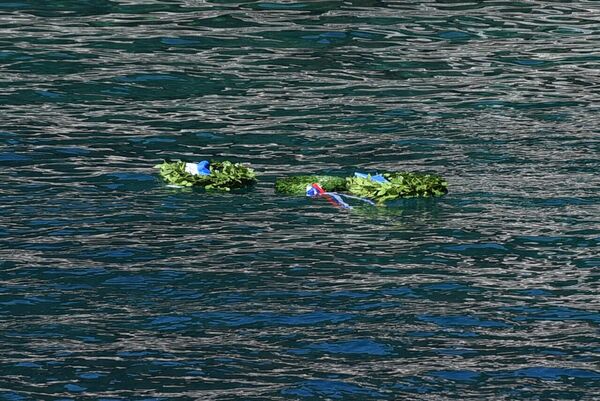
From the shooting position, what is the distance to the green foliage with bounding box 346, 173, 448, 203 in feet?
44.3

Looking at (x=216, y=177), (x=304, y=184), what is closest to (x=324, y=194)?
(x=304, y=184)

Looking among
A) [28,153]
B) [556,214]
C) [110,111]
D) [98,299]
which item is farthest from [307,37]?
[98,299]

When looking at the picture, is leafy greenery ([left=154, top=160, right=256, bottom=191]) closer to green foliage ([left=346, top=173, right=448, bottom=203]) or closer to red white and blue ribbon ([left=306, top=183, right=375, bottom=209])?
red white and blue ribbon ([left=306, top=183, right=375, bottom=209])

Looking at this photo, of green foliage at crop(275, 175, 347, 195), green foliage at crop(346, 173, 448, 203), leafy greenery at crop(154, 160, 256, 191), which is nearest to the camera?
green foliage at crop(346, 173, 448, 203)

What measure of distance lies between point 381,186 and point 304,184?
29.7 inches

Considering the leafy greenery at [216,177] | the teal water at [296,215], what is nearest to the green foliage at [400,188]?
the teal water at [296,215]

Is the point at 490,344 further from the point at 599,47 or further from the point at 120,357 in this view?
the point at 599,47

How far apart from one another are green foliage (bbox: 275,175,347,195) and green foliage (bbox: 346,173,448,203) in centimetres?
18

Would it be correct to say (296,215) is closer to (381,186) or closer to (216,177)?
(381,186)

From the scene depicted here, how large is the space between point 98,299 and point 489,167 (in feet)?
17.4

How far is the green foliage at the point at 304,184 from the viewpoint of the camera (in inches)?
544

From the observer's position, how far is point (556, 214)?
1302 centimetres

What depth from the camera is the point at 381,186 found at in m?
13.5

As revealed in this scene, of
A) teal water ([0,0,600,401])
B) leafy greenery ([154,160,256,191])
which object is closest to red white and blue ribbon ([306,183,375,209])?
teal water ([0,0,600,401])
